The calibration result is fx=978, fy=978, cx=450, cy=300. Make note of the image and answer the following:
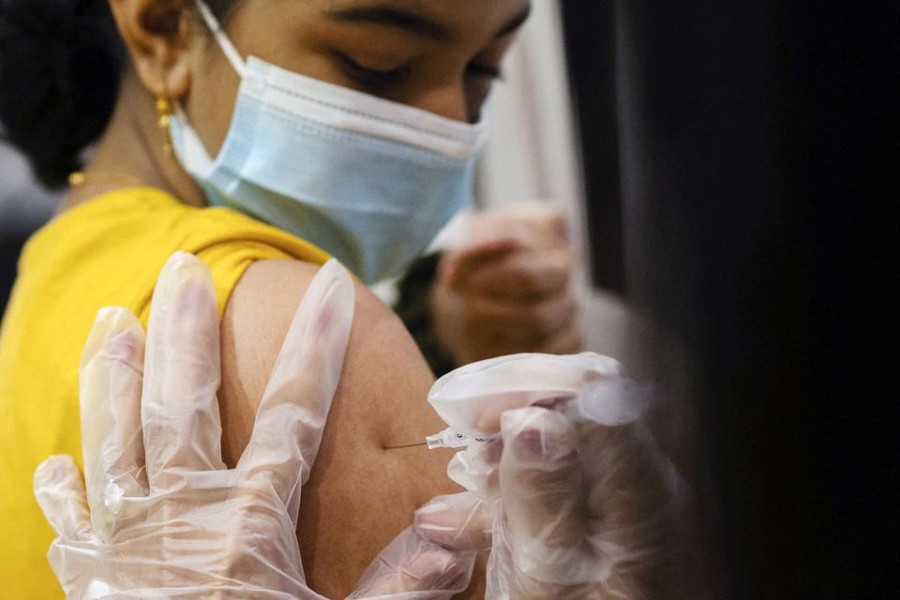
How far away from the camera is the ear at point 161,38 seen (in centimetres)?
94

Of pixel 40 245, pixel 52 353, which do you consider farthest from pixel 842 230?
pixel 40 245

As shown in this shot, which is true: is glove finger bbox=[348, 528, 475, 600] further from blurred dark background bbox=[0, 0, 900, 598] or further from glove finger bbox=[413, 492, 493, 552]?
blurred dark background bbox=[0, 0, 900, 598]

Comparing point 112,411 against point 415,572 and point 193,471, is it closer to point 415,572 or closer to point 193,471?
point 193,471

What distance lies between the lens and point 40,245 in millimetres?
1036

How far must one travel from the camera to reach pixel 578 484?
0.68 meters

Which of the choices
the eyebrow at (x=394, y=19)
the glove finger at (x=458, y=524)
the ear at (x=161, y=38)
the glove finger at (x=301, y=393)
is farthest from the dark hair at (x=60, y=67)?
the glove finger at (x=458, y=524)

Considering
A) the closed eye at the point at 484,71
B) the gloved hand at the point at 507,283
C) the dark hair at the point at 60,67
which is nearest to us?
the closed eye at the point at 484,71

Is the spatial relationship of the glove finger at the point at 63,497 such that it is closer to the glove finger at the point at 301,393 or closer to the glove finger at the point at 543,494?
the glove finger at the point at 301,393

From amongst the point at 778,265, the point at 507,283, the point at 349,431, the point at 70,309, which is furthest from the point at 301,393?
the point at 507,283

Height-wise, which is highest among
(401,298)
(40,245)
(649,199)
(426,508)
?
(649,199)

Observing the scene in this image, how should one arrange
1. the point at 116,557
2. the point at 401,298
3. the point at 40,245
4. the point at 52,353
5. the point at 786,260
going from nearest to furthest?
the point at 786,260, the point at 116,557, the point at 52,353, the point at 40,245, the point at 401,298

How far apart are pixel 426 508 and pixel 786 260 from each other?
33 centimetres

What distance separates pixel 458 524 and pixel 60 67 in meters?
0.72

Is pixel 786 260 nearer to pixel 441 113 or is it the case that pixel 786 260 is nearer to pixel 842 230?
pixel 842 230
